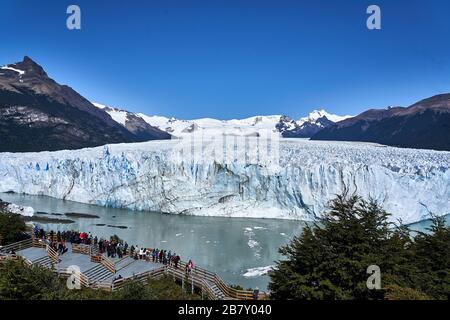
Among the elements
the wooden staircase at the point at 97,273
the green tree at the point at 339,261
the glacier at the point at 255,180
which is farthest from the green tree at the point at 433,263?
the glacier at the point at 255,180

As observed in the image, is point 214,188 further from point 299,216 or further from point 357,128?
point 357,128

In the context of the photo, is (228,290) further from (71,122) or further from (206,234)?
(71,122)

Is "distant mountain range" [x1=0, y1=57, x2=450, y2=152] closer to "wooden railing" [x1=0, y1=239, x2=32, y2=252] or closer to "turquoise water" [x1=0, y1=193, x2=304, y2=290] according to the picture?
"turquoise water" [x1=0, y1=193, x2=304, y2=290]

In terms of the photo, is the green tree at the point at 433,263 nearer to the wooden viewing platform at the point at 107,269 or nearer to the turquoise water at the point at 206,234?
the wooden viewing platform at the point at 107,269

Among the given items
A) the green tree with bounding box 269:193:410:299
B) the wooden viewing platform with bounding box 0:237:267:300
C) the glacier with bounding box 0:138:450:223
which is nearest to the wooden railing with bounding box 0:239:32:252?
the wooden viewing platform with bounding box 0:237:267:300

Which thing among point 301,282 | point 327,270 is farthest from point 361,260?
point 301,282

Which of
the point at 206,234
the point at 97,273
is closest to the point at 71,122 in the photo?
the point at 206,234
